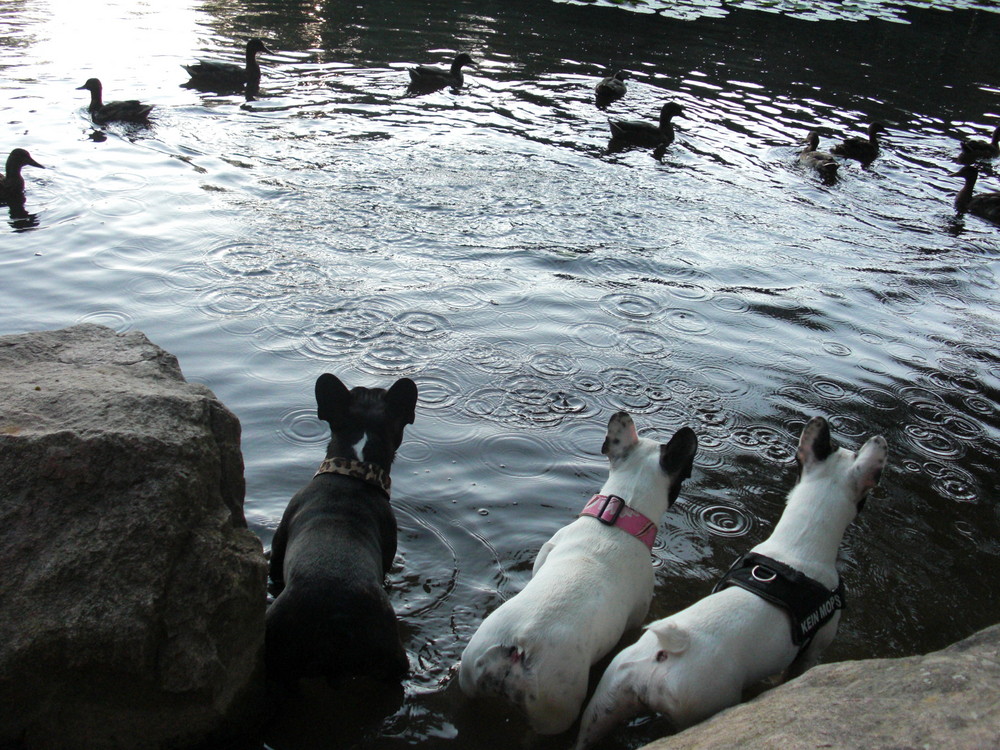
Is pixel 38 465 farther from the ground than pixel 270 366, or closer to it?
farther from the ground

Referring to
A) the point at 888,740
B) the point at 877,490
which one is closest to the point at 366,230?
the point at 877,490

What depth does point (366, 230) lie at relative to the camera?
9797 millimetres

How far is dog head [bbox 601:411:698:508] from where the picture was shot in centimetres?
447

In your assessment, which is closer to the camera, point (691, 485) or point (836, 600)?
point (836, 600)

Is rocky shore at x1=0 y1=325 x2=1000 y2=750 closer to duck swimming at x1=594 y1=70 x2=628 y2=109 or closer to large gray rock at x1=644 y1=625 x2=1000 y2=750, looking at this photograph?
large gray rock at x1=644 y1=625 x2=1000 y2=750

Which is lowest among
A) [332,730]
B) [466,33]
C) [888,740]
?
[332,730]

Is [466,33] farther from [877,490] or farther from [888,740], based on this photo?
[888,740]

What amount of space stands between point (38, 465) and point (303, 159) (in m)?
9.44

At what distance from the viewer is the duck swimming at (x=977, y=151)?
595 inches

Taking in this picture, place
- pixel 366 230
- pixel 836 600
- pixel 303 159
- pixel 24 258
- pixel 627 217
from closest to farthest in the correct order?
1. pixel 836 600
2. pixel 24 258
3. pixel 366 230
4. pixel 627 217
5. pixel 303 159

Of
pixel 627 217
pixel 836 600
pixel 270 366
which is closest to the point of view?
pixel 836 600

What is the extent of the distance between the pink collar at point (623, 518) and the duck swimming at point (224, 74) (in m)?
14.3

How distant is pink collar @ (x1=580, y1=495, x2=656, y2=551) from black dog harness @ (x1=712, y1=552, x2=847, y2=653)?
45 cm

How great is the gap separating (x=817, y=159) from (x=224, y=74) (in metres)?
10.9
